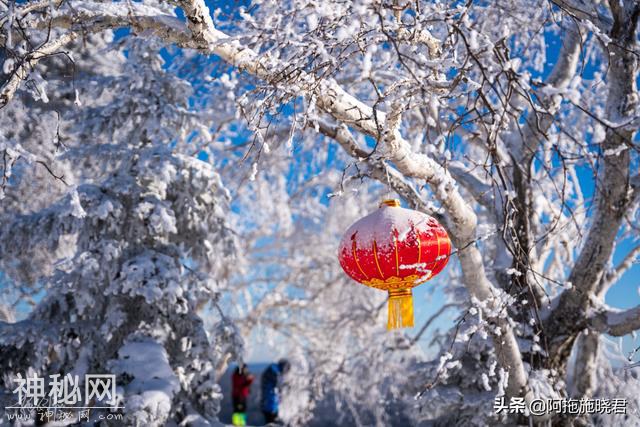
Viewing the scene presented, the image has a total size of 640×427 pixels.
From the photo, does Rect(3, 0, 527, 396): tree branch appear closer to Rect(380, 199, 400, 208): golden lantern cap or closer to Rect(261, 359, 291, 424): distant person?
Rect(380, 199, 400, 208): golden lantern cap

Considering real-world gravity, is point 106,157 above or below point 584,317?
above

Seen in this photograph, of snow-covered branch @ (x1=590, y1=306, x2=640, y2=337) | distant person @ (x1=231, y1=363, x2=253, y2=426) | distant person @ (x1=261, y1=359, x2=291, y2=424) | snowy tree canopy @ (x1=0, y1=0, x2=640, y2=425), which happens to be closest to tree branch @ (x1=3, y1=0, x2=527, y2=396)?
snowy tree canopy @ (x1=0, y1=0, x2=640, y2=425)

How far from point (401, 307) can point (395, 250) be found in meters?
0.48

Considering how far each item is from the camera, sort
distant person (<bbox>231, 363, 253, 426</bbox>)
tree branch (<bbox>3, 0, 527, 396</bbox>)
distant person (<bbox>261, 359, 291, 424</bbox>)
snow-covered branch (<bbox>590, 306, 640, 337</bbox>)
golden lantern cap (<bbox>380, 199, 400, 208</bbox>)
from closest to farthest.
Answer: tree branch (<bbox>3, 0, 527, 396</bbox>) → golden lantern cap (<bbox>380, 199, 400, 208</bbox>) → snow-covered branch (<bbox>590, 306, 640, 337</bbox>) → distant person (<bbox>261, 359, 291, 424</bbox>) → distant person (<bbox>231, 363, 253, 426</bbox>)

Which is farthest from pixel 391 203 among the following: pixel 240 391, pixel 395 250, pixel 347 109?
pixel 240 391

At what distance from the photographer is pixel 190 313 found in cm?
568

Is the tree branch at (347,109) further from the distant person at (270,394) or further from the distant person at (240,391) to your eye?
the distant person at (240,391)

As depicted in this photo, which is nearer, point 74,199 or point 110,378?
point 74,199

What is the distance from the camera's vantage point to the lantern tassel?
2928mm

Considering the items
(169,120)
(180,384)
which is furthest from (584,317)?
(169,120)

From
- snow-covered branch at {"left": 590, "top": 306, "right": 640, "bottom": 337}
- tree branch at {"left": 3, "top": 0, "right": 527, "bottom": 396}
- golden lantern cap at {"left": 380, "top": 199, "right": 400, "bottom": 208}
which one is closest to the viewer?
tree branch at {"left": 3, "top": 0, "right": 527, "bottom": 396}

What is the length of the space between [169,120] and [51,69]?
13.1ft

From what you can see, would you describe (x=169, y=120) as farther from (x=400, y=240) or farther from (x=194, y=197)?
(x=400, y=240)

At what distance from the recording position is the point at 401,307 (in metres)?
2.94
